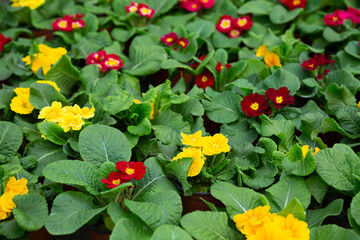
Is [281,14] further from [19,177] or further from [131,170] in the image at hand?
[19,177]

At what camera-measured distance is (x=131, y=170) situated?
165cm

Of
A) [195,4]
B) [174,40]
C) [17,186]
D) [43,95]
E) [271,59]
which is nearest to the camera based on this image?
[17,186]

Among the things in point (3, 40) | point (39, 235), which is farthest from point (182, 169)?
point (3, 40)

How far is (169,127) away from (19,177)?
0.76 metres

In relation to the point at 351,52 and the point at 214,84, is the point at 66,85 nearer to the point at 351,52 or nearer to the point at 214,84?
the point at 214,84

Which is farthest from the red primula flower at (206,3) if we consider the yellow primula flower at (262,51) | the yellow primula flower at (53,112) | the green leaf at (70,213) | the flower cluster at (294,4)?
the green leaf at (70,213)

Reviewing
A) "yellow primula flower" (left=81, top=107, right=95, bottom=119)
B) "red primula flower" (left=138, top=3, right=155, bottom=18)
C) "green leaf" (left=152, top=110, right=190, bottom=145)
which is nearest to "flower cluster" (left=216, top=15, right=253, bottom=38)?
"red primula flower" (left=138, top=3, right=155, bottom=18)

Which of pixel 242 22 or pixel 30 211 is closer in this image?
pixel 30 211

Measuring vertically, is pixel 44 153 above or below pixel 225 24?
below

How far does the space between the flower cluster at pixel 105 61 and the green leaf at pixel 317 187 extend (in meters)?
1.34

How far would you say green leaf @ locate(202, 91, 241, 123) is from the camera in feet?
7.13

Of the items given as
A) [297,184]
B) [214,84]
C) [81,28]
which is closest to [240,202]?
[297,184]

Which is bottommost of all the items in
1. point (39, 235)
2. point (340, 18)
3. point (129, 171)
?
point (39, 235)

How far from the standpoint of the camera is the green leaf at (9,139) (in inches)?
76.9
